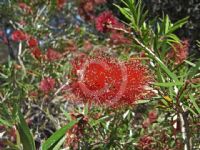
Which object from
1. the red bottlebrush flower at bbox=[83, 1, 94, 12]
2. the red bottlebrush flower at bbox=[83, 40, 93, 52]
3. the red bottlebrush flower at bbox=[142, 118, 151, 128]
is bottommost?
the red bottlebrush flower at bbox=[142, 118, 151, 128]

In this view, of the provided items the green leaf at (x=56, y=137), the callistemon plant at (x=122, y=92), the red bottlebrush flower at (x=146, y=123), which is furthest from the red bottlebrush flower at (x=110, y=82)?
the red bottlebrush flower at (x=146, y=123)

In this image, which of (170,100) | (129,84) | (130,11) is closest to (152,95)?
(170,100)

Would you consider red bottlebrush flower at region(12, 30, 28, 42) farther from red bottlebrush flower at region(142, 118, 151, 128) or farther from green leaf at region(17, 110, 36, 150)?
green leaf at region(17, 110, 36, 150)

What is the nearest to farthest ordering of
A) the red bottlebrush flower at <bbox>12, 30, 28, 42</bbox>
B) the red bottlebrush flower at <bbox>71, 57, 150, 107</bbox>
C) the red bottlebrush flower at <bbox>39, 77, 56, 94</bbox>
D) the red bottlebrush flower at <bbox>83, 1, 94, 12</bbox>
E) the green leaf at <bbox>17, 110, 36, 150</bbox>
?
the green leaf at <bbox>17, 110, 36, 150</bbox> → the red bottlebrush flower at <bbox>71, 57, 150, 107</bbox> → the red bottlebrush flower at <bbox>39, 77, 56, 94</bbox> → the red bottlebrush flower at <bbox>12, 30, 28, 42</bbox> → the red bottlebrush flower at <bbox>83, 1, 94, 12</bbox>

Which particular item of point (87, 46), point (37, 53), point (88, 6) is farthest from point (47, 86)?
point (88, 6)

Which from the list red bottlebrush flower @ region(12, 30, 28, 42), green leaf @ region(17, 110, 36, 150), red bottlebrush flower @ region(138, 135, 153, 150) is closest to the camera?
green leaf @ region(17, 110, 36, 150)

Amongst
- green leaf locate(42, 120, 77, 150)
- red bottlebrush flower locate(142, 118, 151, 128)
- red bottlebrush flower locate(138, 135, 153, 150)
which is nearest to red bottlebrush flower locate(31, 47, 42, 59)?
red bottlebrush flower locate(142, 118, 151, 128)

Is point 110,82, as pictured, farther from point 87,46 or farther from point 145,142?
point 87,46
